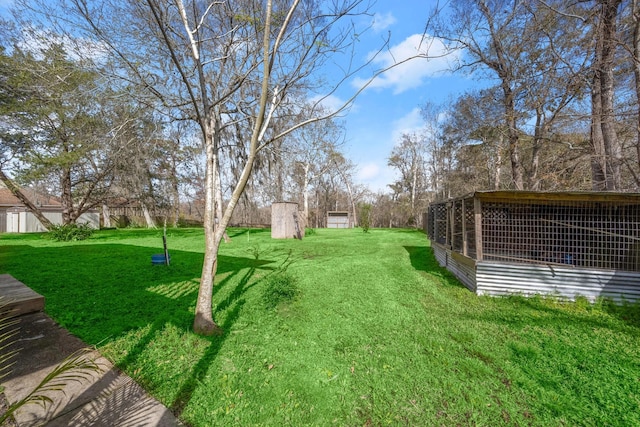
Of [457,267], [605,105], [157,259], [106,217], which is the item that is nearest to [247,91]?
[157,259]

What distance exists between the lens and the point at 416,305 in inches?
162

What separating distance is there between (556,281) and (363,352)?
3632 mm

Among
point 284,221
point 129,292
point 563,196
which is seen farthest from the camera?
point 284,221

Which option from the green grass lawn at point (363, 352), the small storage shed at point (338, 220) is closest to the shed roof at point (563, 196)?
the green grass lawn at point (363, 352)

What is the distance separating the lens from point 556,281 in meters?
4.18

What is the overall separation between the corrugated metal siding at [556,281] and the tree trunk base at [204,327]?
4.18m

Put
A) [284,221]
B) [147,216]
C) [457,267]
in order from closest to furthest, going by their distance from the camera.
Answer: [457,267] → [284,221] → [147,216]

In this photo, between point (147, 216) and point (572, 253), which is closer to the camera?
point (572, 253)

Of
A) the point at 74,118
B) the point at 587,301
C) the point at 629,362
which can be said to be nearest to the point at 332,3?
the point at 629,362

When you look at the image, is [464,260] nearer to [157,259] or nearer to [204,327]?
[204,327]

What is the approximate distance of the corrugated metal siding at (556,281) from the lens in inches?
154

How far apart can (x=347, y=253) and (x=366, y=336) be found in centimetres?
523

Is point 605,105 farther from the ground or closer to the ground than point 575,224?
farther from the ground

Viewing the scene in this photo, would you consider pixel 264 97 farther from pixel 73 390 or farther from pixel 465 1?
pixel 465 1
